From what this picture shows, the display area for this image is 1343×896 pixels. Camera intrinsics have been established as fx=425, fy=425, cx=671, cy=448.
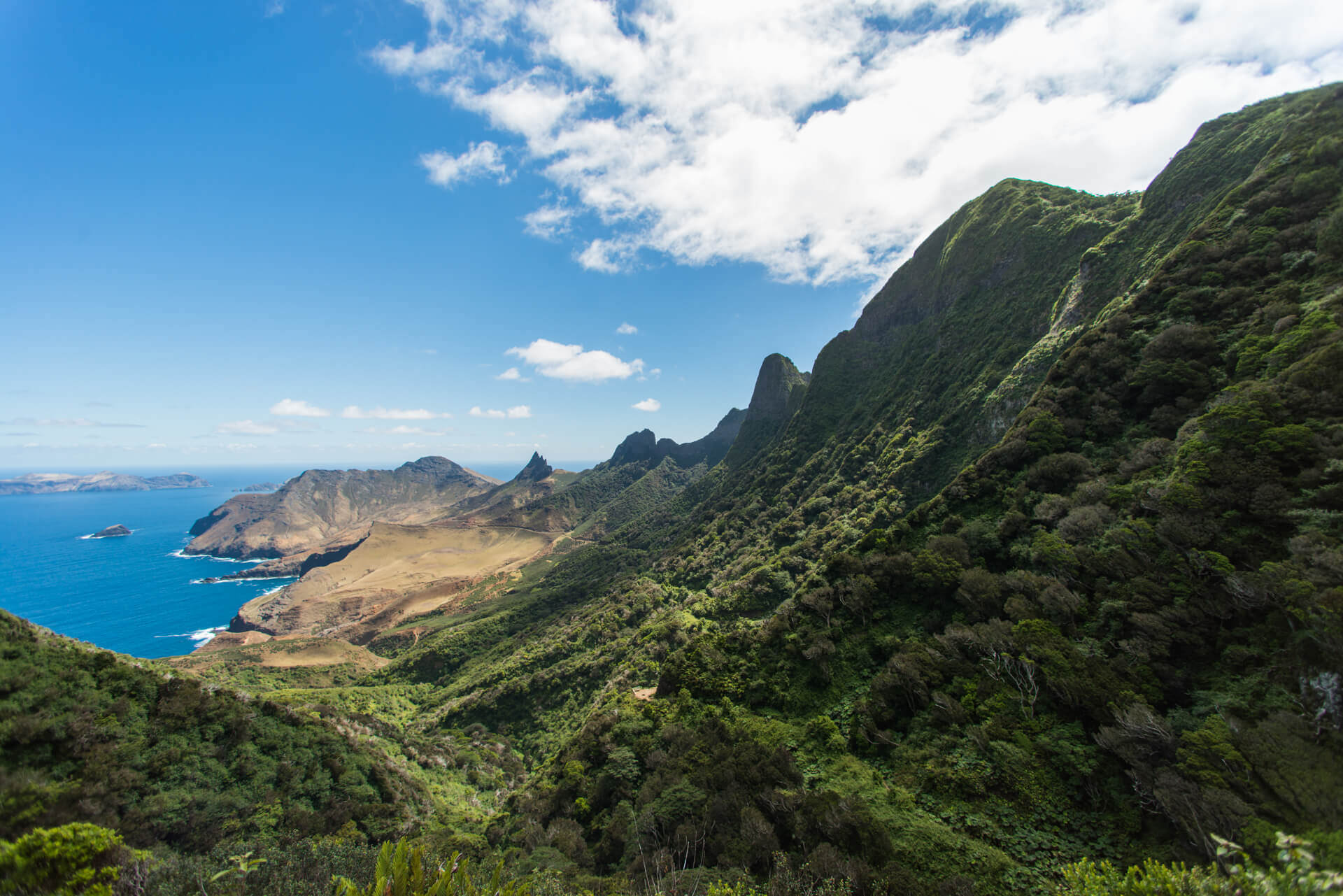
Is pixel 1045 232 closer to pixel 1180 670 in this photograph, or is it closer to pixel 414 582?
pixel 1180 670

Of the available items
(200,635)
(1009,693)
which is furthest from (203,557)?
(1009,693)

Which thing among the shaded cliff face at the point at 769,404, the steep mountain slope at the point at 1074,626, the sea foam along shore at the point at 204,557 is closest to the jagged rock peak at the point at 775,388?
the shaded cliff face at the point at 769,404

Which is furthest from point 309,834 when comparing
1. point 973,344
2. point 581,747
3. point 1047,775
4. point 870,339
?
point 870,339

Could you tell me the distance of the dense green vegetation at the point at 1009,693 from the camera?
15.0 m

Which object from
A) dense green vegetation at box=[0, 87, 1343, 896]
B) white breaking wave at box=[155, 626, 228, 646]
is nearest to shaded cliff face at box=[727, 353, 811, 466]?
dense green vegetation at box=[0, 87, 1343, 896]

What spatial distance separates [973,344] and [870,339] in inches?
1489

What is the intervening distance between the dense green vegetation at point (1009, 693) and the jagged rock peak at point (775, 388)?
82799 mm

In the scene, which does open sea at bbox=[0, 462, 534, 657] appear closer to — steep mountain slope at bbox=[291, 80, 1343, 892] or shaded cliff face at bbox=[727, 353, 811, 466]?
steep mountain slope at bbox=[291, 80, 1343, 892]

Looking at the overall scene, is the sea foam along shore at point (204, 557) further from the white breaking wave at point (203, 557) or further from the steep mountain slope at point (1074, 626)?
the steep mountain slope at point (1074, 626)

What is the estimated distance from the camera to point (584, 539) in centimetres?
16850

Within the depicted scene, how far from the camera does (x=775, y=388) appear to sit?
480 ft

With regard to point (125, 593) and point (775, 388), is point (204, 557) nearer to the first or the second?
point (125, 593)

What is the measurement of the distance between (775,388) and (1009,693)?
5166 inches

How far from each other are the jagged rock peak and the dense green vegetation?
8280 centimetres
